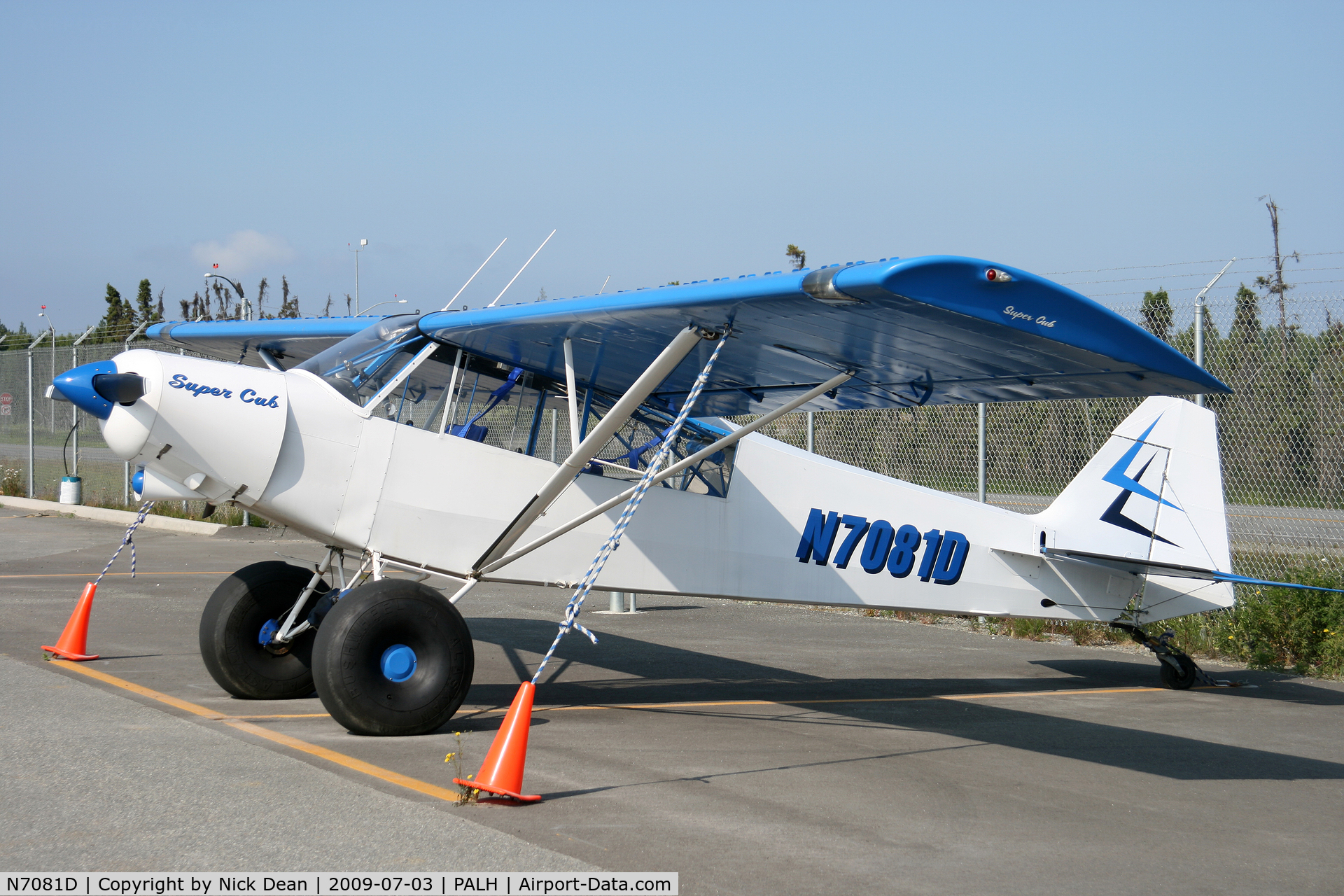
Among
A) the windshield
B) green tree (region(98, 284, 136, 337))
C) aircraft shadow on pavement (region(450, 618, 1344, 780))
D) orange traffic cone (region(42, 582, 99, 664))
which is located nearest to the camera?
aircraft shadow on pavement (region(450, 618, 1344, 780))

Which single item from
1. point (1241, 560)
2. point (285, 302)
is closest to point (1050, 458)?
point (1241, 560)

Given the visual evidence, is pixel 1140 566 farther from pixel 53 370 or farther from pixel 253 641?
pixel 53 370

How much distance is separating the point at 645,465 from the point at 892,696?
8.32 ft

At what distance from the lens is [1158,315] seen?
11250 millimetres

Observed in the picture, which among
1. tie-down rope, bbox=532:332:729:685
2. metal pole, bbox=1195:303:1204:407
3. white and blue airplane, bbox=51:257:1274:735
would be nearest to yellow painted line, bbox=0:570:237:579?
white and blue airplane, bbox=51:257:1274:735

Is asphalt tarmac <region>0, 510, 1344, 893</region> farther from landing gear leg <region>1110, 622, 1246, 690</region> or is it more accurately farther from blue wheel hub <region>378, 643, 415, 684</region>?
blue wheel hub <region>378, 643, 415, 684</region>

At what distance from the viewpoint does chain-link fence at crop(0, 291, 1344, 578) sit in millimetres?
9797

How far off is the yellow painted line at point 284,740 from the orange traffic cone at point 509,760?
14 centimetres

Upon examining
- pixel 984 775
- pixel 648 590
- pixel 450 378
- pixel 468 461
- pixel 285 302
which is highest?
pixel 285 302

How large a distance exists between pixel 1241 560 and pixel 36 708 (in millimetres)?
9872

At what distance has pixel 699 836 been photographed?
450 cm

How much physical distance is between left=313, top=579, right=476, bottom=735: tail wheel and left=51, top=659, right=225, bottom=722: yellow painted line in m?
1.05

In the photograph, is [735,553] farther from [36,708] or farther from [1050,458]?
[1050,458]

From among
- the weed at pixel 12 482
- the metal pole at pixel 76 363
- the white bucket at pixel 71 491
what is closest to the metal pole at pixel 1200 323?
the metal pole at pixel 76 363
